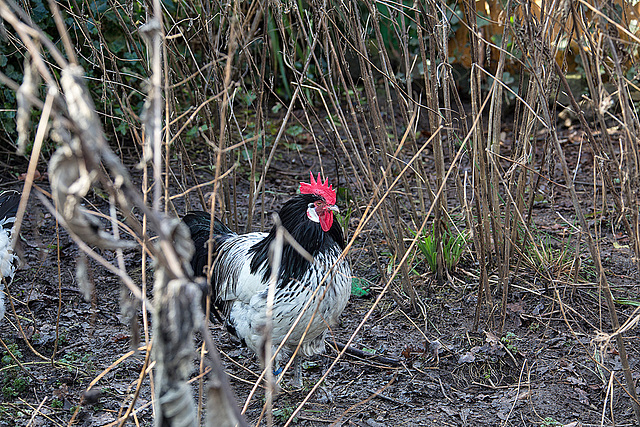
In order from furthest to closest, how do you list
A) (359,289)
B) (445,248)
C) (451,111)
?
(359,289) < (445,248) < (451,111)

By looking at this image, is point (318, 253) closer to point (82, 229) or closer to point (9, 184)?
point (82, 229)

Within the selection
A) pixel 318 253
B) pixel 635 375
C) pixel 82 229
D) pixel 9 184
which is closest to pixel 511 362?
pixel 635 375

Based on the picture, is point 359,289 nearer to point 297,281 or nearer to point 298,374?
point 298,374

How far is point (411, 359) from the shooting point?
343cm

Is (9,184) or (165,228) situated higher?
(165,228)

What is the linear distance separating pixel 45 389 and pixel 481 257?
243 cm

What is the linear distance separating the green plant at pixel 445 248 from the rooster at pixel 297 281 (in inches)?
32.9

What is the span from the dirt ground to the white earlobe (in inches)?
16.9

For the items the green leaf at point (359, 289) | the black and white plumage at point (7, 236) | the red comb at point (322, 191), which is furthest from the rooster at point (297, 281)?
the black and white plumage at point (7, 236)

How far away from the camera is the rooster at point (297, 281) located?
3.12 m

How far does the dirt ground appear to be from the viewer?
9.73ft

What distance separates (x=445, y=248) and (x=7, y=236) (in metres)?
2.72

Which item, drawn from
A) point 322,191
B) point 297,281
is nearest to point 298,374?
point 297,281

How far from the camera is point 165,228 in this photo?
1.07m
